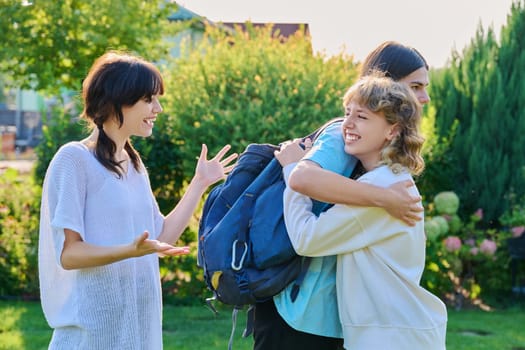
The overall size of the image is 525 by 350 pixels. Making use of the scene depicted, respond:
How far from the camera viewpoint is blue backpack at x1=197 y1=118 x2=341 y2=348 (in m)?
2.79

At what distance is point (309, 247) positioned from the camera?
8.77 ft

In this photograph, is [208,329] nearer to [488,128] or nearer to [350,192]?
[488,128]

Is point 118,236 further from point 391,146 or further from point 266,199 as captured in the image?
point 391,146

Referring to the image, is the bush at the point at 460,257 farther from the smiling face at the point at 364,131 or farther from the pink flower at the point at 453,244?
the smiling face at the point at 364,131

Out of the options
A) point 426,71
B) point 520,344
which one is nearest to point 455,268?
point 520,344

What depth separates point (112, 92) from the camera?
3000 millimetres

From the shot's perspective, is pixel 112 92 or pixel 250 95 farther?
pixel 250 95

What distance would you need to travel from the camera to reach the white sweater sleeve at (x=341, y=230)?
2670 mm

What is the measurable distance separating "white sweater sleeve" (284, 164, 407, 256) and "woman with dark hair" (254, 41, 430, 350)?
0.11ft

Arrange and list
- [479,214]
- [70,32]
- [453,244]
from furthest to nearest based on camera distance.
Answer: [70,32], [479,214], [453,244]

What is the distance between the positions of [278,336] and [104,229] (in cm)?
68

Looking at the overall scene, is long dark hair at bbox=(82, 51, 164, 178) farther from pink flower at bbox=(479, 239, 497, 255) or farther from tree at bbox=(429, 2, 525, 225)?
tree at bbox=(429, 2, 525, 225)

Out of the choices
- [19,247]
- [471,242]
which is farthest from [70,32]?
[471,242]

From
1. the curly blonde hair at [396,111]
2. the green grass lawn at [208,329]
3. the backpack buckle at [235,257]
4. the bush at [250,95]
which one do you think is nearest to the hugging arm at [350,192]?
the curly blonde hair at [396,111]
